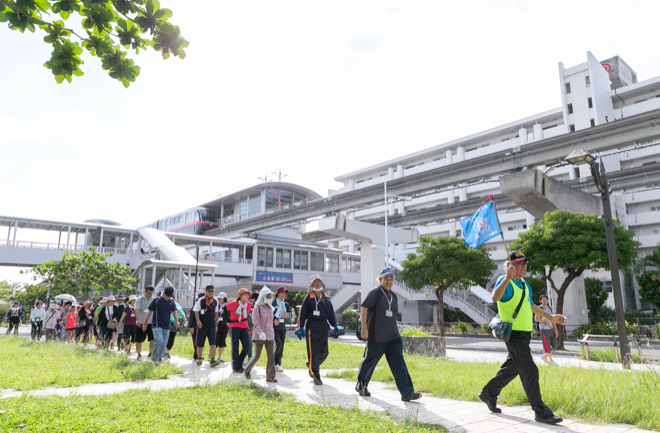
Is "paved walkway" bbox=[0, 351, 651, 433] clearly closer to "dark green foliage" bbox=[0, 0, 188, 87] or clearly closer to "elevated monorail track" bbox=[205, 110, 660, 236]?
"dark green foliage" bbox=[0, 0, 188, 87]

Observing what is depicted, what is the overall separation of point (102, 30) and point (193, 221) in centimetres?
5015

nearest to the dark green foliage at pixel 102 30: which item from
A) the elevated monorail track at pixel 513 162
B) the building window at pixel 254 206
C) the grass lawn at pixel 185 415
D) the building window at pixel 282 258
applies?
the grass lawn at pixel 185 415

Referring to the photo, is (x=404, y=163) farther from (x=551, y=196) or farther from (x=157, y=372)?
(x=157, y=372)

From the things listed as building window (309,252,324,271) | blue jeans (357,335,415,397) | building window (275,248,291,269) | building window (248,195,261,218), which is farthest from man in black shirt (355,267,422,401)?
building window (248,195,261,218)

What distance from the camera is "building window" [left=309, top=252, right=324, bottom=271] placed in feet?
151

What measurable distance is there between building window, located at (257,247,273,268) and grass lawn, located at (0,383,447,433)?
37727 millimetres

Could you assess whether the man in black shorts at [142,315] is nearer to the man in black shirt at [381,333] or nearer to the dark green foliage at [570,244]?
the man in black shirt at [381,333]

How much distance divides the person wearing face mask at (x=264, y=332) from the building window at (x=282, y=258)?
36608mm

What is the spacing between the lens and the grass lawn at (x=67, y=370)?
6.66 metres

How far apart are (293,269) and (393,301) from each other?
39.0 metres

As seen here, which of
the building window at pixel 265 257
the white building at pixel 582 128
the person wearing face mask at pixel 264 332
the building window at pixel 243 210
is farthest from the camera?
the building window at pixel 243 210

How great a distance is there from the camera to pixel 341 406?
17.5 feet

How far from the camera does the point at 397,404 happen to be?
561cm

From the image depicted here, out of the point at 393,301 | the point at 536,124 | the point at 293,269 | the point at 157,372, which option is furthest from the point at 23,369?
the point at 536,124
